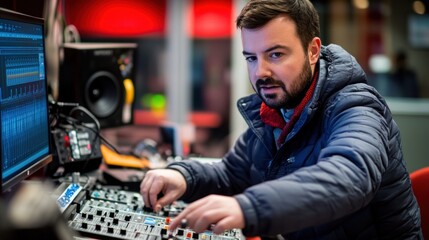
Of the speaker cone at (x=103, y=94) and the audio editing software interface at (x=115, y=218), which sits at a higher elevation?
the speaker cone at (x=103, y=94)

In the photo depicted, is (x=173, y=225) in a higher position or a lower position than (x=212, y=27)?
lower

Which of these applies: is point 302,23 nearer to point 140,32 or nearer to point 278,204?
point 278,204

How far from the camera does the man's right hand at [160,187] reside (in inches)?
61.0

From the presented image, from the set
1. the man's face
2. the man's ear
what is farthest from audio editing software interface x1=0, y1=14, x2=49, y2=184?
the man's ear

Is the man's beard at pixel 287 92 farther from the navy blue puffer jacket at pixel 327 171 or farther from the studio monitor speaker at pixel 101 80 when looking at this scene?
the studio monitor speaker at pixel 101 80

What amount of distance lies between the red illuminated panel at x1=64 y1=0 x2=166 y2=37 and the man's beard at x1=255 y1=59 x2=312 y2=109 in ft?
15.6

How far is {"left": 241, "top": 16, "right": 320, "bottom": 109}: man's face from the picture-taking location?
150 cm

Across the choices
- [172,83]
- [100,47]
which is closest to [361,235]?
[100,47]

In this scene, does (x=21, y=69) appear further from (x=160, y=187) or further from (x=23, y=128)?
(x=160, y=187)

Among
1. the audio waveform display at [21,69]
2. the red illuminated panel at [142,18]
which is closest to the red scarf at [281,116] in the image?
the audio waveform display at [21,69]

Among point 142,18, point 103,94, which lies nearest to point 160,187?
point 103,94

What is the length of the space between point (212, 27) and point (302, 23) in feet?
15.5

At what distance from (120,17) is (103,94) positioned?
4.05 m

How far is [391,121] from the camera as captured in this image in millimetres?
1565
